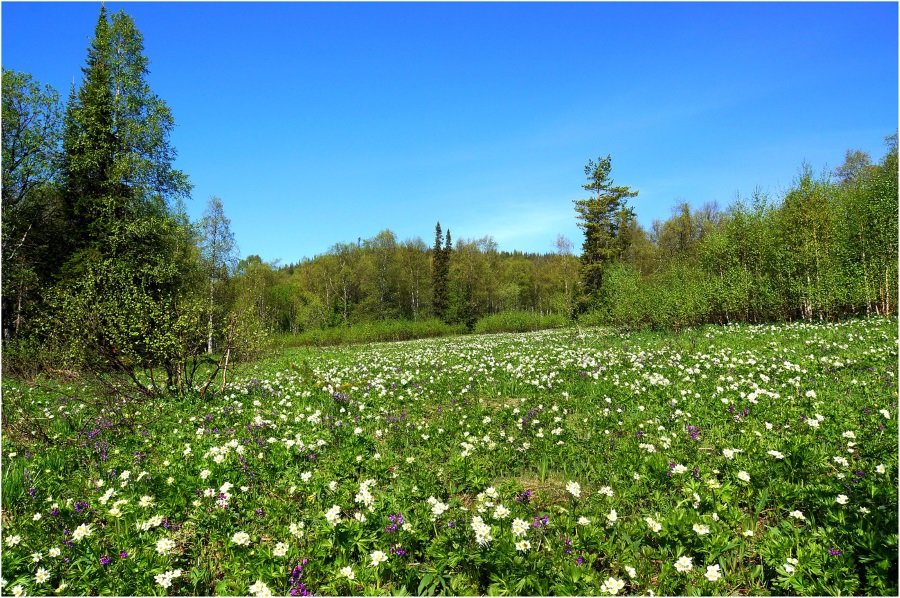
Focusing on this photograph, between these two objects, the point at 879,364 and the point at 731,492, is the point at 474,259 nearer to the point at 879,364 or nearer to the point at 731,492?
the point at 879,364

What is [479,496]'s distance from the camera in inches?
156

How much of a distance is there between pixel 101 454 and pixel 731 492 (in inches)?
310

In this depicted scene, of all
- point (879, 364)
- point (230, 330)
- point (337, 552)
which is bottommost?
point (337, 552)

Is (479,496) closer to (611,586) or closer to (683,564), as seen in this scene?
(611,586)

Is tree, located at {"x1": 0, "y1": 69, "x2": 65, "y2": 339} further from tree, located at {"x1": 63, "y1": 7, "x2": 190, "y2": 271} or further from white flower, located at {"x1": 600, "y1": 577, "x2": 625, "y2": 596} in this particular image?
white flower, located at {"x1": 600, "y1": 577, "x2": 625, "y2": 596}

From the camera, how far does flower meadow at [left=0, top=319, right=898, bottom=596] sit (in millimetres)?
3229

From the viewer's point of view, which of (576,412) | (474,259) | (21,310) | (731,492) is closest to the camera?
(731,492)

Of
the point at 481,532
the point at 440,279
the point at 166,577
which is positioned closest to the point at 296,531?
the point at 166,577

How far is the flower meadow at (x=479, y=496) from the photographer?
3.23 meters

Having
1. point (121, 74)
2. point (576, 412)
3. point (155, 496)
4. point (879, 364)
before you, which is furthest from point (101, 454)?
point (121, 74)

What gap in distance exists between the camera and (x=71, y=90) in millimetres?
24234

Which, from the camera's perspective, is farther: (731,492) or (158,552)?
(731,492)

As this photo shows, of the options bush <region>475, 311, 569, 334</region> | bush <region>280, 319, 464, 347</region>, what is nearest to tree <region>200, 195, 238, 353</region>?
bush <region>280, 319, 464, 347</region>

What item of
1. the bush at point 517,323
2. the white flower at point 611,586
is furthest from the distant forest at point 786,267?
the white flower at point 611,586
